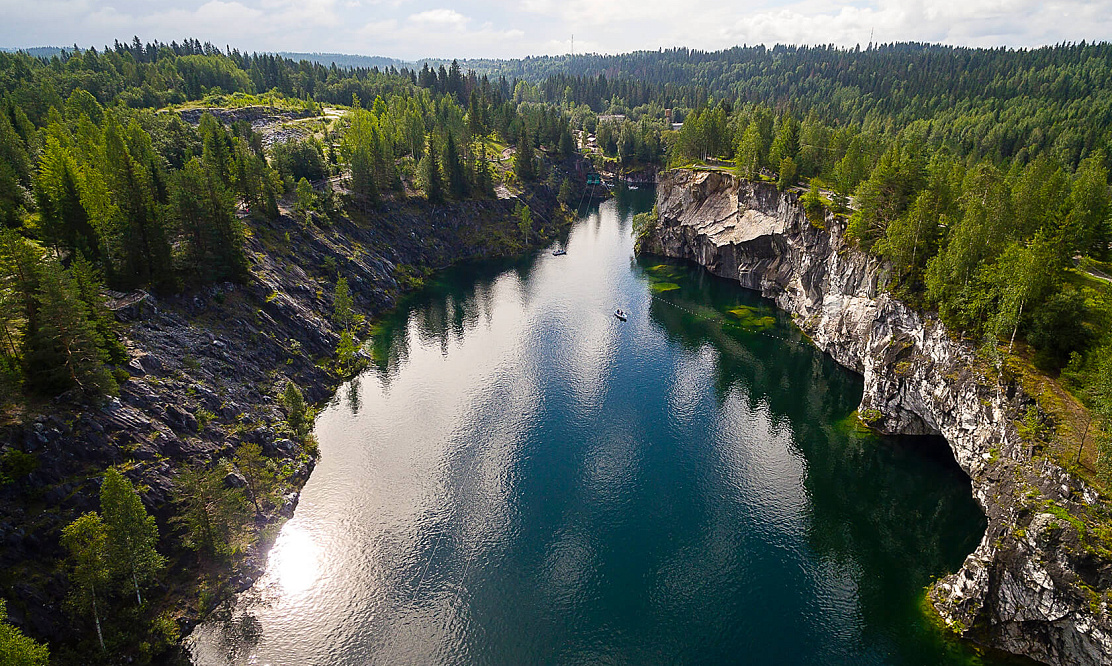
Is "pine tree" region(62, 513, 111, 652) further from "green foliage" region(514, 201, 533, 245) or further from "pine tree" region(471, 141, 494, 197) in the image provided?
"pine tree" region(471, 141, 494, 197)

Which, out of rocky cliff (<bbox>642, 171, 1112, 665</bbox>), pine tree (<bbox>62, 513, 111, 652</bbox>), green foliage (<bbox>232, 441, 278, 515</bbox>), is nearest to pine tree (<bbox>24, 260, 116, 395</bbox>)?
green foliage (<bbox>232, 441, 278, 515</bbox>)

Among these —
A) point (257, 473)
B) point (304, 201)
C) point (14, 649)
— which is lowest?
point (257, 473)

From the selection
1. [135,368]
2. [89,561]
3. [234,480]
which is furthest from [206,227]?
[89,561]

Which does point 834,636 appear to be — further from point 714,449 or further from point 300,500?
point 300,500

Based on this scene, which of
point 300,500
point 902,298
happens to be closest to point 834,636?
point 902,298

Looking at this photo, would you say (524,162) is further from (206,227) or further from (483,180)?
(206,227)
